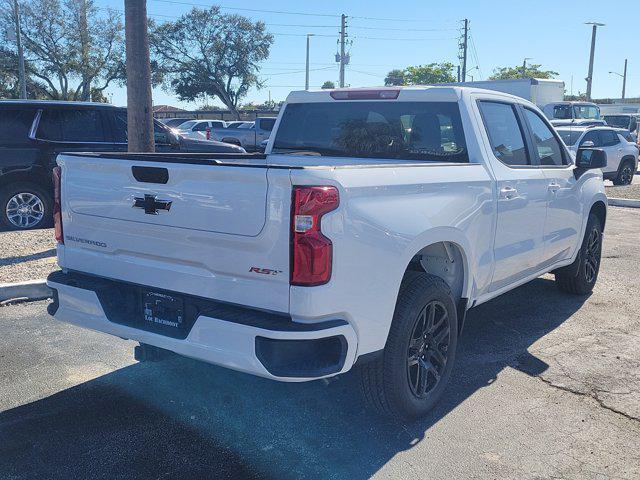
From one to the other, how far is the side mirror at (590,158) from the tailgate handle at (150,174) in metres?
4.08

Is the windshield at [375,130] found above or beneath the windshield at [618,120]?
beneath

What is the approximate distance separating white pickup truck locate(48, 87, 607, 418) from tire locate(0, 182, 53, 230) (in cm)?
584

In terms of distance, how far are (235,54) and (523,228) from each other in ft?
154

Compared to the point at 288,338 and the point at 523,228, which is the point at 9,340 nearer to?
the point at 288,338

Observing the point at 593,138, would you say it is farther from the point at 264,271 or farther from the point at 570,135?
the point at 264,271

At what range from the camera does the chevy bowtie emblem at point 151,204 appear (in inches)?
139

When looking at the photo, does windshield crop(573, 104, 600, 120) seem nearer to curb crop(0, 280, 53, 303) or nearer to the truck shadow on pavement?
the truck shadow on pavement

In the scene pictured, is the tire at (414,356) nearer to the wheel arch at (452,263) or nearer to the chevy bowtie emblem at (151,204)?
the wheel arch at (452,263)

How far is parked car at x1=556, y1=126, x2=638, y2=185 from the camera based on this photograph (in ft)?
60.2

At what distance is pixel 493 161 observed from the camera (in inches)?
185

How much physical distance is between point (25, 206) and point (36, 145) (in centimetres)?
91

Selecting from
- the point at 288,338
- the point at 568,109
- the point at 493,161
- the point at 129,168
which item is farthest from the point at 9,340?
the point at 568,109

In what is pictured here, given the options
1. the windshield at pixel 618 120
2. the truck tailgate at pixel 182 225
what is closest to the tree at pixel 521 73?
the windshield at pixel 618 120

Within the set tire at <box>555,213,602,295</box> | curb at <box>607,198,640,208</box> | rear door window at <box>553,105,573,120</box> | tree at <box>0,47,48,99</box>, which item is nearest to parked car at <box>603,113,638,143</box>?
rear door window at <box>553,105,573,120</box>
